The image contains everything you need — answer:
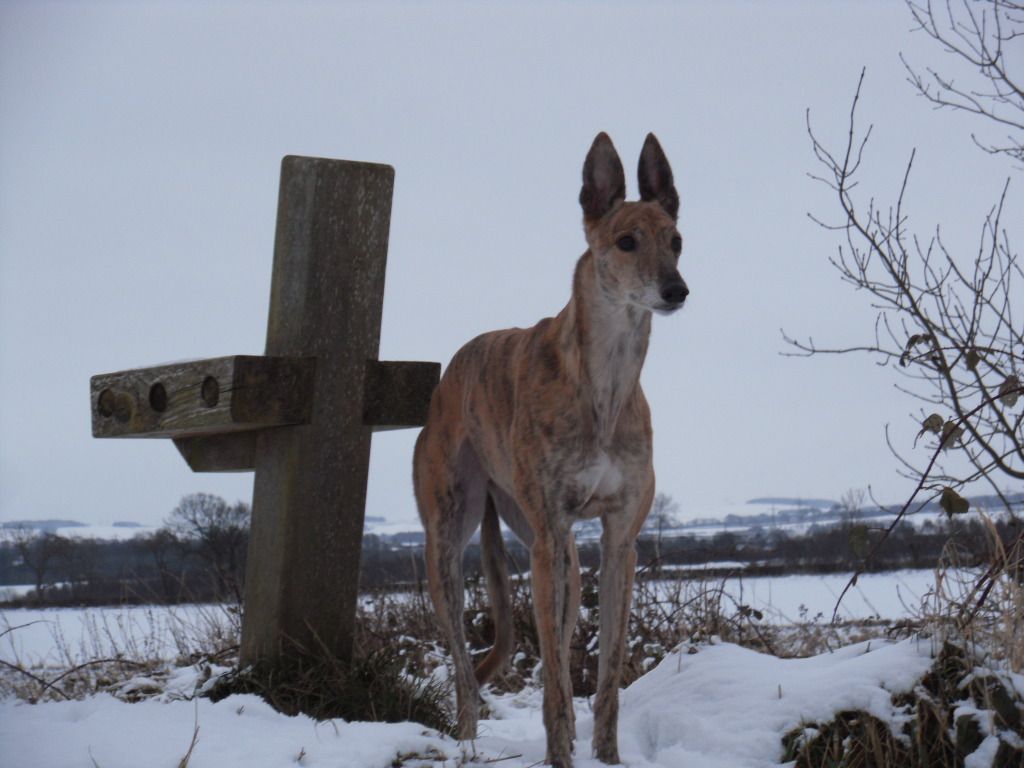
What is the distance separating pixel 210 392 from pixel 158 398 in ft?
1.62

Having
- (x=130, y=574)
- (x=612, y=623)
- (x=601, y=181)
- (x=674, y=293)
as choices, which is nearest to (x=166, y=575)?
(x=130, y=574)

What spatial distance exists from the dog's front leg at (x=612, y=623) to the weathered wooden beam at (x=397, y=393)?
106cm

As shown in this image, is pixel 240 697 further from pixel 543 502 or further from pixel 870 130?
pixel 870 130

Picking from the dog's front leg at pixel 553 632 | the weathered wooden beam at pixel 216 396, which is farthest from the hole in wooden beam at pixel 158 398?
the dog's front leg at pixel 553 632

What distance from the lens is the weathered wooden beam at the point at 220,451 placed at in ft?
16.2

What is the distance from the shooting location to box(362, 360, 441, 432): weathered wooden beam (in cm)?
484

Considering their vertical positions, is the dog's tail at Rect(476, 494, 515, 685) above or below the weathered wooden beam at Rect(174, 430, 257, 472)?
below

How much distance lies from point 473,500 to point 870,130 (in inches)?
117

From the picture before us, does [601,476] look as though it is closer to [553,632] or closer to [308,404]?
[553,632]

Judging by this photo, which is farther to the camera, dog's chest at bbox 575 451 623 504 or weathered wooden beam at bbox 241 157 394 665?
weathered wooden beam at bbox 241 157 394 665

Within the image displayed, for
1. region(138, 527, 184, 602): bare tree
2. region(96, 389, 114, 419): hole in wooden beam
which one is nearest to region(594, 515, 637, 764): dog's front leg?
region(96, 389, 114, 419): hole in wooden beam

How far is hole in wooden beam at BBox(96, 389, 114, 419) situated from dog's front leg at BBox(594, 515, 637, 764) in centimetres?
238

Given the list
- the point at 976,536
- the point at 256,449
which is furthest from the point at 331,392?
the point at 976,536

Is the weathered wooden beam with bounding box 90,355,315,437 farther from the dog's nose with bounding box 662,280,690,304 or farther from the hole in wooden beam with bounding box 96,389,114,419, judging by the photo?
the dog's nose with bounding box 662,280,690,304
